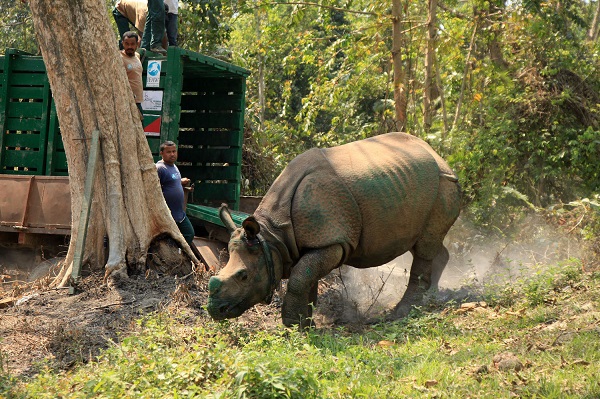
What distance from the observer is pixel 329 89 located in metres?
15.1

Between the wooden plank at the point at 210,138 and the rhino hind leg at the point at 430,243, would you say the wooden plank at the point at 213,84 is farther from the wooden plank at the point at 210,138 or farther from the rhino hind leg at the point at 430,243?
the rhino hind leg at the point at 430,243

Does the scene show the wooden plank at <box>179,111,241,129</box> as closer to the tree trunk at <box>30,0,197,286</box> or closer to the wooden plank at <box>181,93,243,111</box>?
the wooden plank at <box>181,93,243,111</box>

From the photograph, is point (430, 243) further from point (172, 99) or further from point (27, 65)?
point (27, 65)

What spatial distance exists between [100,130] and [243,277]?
8.87 feet

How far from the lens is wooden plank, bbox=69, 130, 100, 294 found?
8.17 meters

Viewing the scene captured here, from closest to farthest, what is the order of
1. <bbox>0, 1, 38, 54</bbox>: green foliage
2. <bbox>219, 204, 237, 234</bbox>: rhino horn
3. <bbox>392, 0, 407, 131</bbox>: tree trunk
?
<bbox>219, 204, 237, 234</bbox>: rhino horn → <bbox>392, 0, 407, 131</bbox>: tree trunk → <bbox>0, 1, 38, 54</bbox>: green foliage

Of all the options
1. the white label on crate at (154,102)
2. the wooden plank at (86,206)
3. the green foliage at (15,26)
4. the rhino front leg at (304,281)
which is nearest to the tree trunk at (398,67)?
the white label on crate at (154,102)

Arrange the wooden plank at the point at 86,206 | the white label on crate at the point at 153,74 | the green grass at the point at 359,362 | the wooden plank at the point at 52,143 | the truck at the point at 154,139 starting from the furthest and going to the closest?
1. the wooden plank at the point at 52,143
2. the white label on crate at the point at 153,74
3. the truck at the point at 154,139
4. the wooden plank at the point at 86,206
5. the green grass at the point at 359,362

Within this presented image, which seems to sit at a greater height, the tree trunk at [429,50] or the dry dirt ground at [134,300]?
the tree trunk at [429,50]

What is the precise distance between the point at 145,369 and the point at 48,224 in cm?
491

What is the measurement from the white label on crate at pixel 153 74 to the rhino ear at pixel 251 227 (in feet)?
12.6

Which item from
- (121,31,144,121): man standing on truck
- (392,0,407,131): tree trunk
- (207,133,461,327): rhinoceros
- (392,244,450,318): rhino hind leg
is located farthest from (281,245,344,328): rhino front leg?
(392,0,407,131): tree trunk

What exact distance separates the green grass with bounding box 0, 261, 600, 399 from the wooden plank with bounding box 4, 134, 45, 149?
4331 millimetres

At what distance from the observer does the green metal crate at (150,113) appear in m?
10.0
